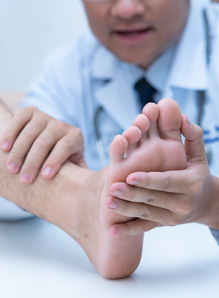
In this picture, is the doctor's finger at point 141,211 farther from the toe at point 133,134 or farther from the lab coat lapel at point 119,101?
the lab coat lapel at point 119,101

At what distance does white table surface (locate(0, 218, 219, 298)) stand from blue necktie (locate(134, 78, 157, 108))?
0.47m

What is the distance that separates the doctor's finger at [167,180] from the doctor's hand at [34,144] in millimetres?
231

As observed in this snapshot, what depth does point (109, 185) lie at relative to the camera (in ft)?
1.45

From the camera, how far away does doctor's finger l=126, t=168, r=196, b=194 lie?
16.2 inches

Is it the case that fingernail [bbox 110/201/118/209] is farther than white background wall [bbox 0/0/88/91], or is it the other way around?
white background wall [bbox 0/0/88/91]

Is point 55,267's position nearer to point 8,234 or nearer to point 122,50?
point 8,234

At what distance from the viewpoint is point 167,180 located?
424 millimetres

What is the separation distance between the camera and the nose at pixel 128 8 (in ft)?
2.88

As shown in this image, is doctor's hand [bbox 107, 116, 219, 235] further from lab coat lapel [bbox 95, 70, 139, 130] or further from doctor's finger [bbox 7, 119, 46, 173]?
lab coat lapel [bbox 95, 70, 139, 130]

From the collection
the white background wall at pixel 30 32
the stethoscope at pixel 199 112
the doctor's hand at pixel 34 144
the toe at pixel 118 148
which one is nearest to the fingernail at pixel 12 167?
the doctor's hand at pixel 34 144

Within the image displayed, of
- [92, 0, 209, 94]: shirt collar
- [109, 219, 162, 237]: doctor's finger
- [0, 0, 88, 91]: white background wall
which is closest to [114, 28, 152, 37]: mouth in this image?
[92, 0, 209, 94]: shirt collar

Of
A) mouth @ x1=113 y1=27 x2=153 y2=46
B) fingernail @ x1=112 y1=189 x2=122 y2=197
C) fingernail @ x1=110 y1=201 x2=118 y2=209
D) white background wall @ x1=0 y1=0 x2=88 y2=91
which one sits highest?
fingernail @ x1=112 y1=189 x2=122 y2=197

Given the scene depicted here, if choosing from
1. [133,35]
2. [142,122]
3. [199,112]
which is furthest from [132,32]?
[142,122]

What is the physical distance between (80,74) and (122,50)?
21cm
